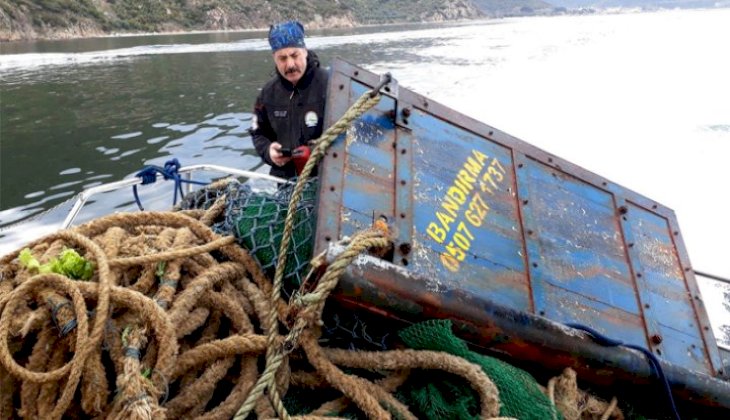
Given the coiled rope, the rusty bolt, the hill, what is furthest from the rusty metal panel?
the hill

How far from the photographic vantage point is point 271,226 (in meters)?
2.50

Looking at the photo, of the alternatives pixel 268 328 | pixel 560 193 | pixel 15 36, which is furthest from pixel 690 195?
pixel 15 36

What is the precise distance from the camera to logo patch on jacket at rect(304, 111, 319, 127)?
3887 millimetres

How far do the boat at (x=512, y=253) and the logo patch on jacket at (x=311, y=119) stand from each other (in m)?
0.93

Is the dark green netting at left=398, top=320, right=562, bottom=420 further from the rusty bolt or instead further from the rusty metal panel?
the rusty bolt

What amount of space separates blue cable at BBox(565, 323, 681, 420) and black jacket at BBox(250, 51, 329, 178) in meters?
2.32

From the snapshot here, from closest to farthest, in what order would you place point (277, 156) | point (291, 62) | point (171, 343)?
point (171, 343) < point (277, 156) < point (291, 62)

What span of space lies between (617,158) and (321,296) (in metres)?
8.66

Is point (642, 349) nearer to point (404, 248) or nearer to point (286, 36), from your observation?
point (404, 248)

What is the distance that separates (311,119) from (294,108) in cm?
16

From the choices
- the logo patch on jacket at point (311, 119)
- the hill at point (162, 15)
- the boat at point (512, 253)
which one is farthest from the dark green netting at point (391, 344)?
the hill at point (162, 15)

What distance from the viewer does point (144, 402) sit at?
1.69 metres

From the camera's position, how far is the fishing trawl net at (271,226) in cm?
234

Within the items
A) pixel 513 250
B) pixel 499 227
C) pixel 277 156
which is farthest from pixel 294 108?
pixel 513 250
